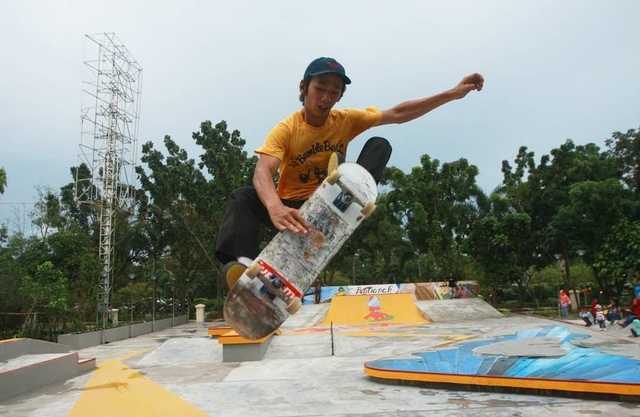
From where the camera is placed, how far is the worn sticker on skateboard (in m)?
3.10

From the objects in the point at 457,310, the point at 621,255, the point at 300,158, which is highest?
the point at 300,158

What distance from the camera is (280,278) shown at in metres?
3.12

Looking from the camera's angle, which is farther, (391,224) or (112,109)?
(391,224)

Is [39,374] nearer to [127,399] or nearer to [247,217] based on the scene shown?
[127,399]

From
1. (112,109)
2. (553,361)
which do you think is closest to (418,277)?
(112,109)

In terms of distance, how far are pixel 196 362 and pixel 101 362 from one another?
387 centimetres

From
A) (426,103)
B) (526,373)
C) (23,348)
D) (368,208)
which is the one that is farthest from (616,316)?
(23,348)

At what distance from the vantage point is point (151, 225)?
3456 cm

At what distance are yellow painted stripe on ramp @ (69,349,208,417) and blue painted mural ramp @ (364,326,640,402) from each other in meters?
3.99

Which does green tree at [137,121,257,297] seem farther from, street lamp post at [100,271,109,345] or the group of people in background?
the group of people in background

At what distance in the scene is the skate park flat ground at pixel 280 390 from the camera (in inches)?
281

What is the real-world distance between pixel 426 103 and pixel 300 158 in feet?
4.50

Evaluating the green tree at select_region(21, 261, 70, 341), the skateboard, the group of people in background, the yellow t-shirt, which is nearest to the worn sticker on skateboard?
the skateboard

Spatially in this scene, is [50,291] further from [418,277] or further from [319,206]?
[418,277]
